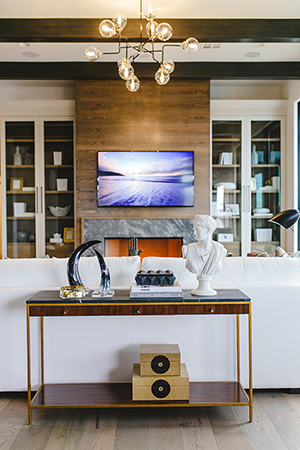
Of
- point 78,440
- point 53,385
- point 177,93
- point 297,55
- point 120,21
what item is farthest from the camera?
point 177,93

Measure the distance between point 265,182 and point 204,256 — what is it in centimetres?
376

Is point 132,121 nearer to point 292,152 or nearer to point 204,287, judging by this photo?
point 292,152

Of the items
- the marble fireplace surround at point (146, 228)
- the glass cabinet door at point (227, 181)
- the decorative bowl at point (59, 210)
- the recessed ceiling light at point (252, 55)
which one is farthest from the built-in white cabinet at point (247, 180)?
the decorative bowl at point (59, 210)

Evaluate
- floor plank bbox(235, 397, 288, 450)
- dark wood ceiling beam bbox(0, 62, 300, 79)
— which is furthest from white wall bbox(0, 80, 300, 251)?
floor plank bbox(235, 397, 288, 450)

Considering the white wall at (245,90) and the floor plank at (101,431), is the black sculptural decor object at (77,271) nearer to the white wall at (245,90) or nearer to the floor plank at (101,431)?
the floor plank at (101,431)

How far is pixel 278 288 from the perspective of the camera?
217cm

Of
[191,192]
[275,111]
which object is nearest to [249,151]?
[275,111]

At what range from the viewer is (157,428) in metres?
1.91

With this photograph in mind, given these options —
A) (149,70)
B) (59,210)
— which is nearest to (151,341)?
(59,210)

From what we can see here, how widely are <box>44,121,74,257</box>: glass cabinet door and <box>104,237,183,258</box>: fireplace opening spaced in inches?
23.9

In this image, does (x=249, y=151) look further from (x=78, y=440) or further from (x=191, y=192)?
(x=78, y=440)

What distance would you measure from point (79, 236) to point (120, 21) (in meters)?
3.11

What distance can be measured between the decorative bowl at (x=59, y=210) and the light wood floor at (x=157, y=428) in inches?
134

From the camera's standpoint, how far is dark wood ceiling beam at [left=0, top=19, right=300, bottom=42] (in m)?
3.52
